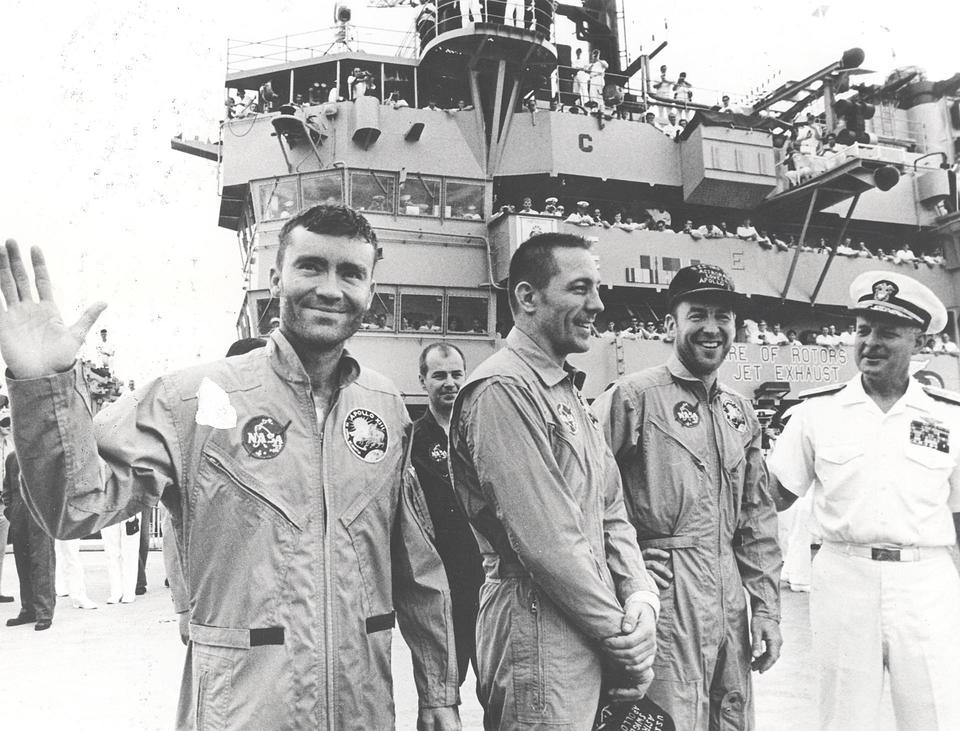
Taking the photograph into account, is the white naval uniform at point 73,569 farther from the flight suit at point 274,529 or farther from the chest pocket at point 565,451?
the chest pocket at point 565,451

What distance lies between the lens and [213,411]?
2.10 metres

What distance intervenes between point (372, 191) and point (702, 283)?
55.4 ft

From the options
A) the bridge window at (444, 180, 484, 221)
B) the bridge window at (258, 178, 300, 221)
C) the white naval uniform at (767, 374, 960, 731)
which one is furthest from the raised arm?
the bridge window at (444, 180, 484, 221)

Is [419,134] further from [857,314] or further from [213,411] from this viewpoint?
[213,411]

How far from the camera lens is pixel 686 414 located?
11.4 feet

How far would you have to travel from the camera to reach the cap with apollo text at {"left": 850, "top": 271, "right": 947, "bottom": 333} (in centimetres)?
375

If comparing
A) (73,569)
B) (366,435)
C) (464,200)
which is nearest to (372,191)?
(464,200)

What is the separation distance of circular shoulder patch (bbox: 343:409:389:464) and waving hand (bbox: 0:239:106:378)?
770 millimetres

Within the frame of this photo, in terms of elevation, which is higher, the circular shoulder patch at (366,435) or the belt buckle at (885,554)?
the circular shoulder patch at (366,435)

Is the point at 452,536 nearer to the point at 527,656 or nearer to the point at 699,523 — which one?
the point at 699,523

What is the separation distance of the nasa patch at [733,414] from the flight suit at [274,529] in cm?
184

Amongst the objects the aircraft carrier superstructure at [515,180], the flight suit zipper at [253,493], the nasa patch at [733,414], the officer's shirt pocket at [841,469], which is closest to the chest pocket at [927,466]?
the officer's shirt pocket at [841,469]

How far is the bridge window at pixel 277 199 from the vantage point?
63.9ft

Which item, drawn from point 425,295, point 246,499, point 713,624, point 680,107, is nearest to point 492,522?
point 246,499
